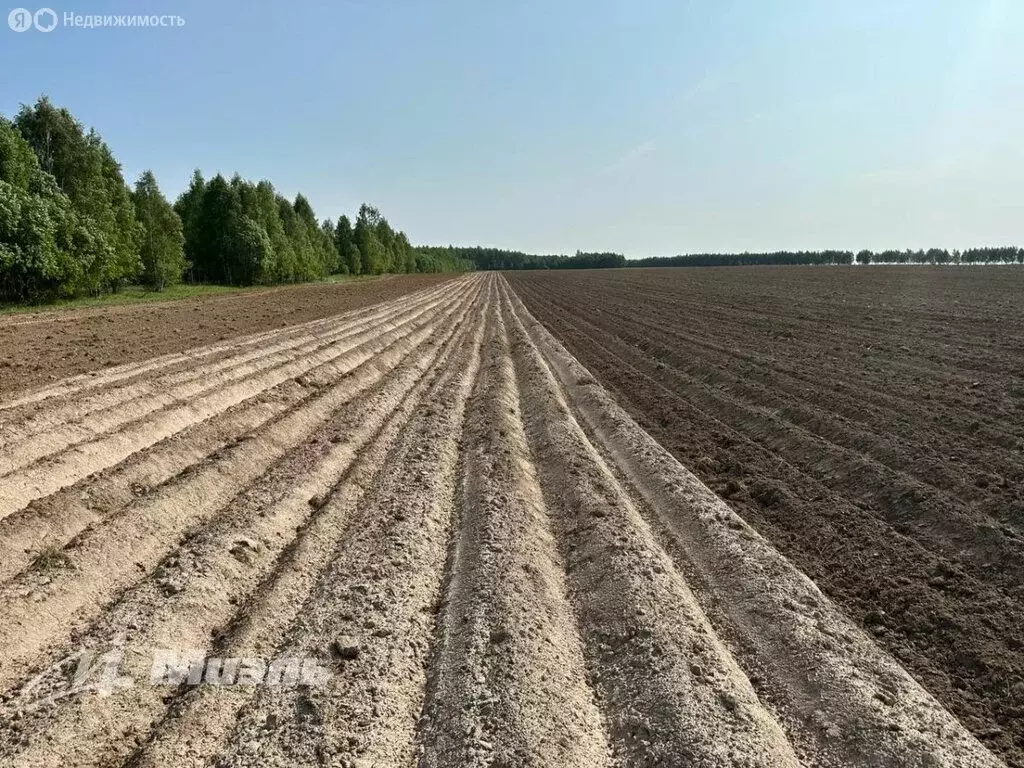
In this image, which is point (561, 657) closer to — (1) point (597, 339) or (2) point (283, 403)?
(2) point (283, 403)

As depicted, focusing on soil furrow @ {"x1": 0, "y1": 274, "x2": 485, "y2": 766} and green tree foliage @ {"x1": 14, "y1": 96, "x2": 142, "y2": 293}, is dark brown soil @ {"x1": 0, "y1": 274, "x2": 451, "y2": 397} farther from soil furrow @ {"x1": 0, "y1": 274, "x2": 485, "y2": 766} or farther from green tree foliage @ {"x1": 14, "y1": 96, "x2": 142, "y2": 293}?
soil furrow @ {"x1": 0, "y1": 274, "x2": 485, "y2": 766}

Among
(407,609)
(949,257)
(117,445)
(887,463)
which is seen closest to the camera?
(407,609)

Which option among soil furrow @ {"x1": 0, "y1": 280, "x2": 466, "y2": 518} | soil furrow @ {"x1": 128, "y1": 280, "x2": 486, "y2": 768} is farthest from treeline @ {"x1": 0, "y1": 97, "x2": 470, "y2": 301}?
soil furrow @ {"x1": 128, "y1": 280, "x2": 486, "y2": 768}

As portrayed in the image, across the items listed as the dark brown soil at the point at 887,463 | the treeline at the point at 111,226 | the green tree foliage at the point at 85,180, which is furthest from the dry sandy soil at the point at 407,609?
the green tree foliage at the point at 85,180

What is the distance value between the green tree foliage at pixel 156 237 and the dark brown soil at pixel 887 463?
32.1 meters

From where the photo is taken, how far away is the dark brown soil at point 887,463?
503cm

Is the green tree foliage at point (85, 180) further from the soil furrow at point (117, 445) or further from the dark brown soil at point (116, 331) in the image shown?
the soil furrow at point (117, 445)

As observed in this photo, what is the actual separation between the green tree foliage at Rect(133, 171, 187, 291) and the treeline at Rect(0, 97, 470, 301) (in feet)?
0.22

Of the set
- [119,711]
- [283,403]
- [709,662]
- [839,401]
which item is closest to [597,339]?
[839,401]

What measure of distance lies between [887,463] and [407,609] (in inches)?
291

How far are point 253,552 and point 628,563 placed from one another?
3749 millimetres

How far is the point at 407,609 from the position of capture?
5.06m

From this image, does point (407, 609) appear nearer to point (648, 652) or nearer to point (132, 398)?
point (648, 652)

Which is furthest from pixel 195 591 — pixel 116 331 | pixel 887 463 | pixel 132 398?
pixel 116 331
